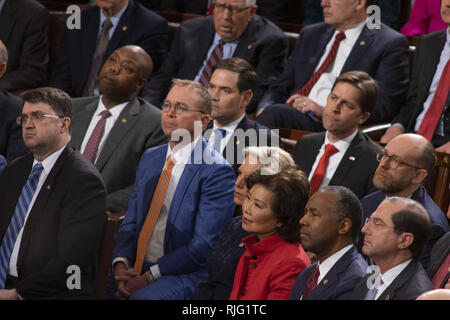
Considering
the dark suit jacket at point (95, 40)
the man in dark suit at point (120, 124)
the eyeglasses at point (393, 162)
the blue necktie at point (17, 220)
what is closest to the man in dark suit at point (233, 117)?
the man in dark suit at point (120, 124)

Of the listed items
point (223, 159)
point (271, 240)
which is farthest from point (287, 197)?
point (223, 159)

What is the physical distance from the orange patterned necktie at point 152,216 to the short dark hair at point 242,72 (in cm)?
58

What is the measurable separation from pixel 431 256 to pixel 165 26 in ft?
6.14

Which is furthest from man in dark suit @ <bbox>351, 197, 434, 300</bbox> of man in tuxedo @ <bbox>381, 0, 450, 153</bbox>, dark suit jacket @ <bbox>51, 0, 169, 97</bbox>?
dark suit jacket @ <bbox>51, 0, 169, 97</bbox>

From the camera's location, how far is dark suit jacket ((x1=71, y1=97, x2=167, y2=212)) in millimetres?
2982

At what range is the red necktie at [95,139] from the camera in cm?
304

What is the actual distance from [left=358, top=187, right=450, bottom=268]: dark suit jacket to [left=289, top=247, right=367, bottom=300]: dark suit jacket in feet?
1.06

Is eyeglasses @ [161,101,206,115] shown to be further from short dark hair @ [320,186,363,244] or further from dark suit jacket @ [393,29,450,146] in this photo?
dark suit jacket @ [393,29,450,146]

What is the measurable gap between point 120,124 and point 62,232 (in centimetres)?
77

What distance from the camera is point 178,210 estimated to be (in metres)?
2.66

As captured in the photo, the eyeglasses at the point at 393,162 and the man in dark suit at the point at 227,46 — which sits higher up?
the man in dark suit at the point at 227,46

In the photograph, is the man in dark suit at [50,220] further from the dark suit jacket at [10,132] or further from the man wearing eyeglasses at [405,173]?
the man wearing eyeglasses at [405,173]
